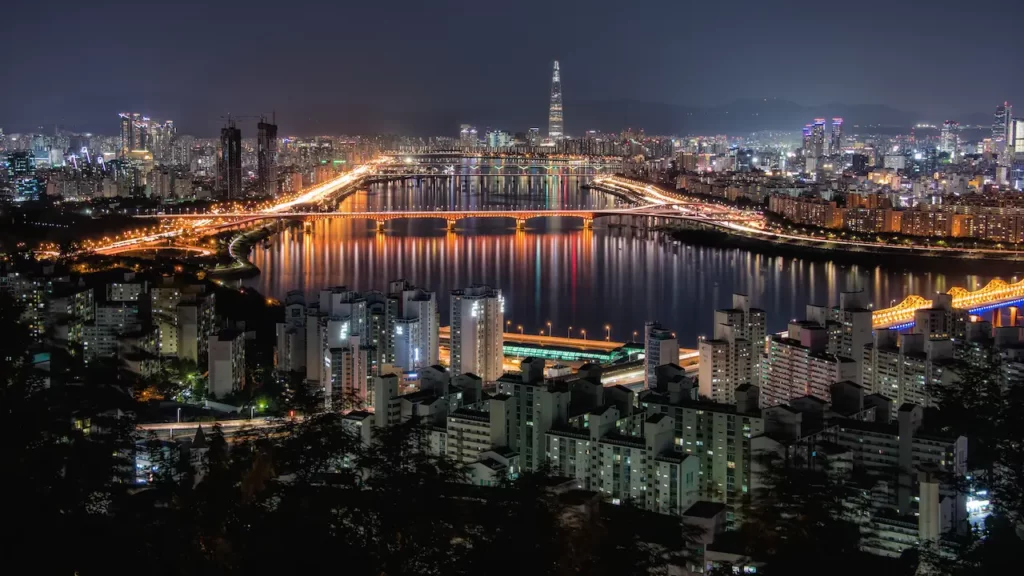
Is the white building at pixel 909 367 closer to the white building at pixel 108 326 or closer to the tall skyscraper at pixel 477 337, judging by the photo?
the tall skyscraper at pixel 477 337

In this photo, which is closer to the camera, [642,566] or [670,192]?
[642,566]

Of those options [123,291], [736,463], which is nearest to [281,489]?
[736,463]

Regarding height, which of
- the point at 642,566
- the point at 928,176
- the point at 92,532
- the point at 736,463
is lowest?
the point at 736,463

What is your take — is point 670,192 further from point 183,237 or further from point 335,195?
point 183,237

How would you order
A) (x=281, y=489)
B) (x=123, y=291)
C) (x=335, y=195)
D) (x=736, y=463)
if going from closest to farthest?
(x=281, y=489) < (x=736, y=463) < (x=123, y=291) < (x=335, y=195)

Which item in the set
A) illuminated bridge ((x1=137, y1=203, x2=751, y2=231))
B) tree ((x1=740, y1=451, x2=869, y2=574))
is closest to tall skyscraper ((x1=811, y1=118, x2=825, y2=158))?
illuminated bridge ((x1=137, y1=203, x2=751, y2=231))

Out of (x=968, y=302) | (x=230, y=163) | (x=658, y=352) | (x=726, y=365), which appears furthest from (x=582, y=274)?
(x=230, y=163)

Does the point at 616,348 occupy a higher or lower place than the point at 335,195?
lower
